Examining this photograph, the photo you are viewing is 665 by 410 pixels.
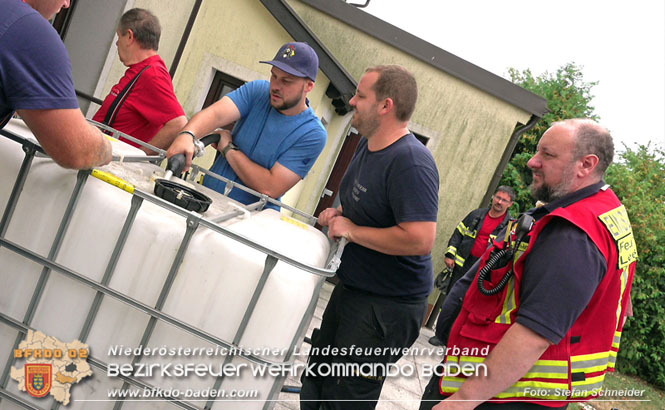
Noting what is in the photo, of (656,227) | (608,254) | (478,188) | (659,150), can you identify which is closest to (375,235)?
(608,254)

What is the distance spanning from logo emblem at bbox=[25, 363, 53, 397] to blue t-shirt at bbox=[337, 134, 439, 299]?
4.69 feet

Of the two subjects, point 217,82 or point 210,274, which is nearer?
point 210,274

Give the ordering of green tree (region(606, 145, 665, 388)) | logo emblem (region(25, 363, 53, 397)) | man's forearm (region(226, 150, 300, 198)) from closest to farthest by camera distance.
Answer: logo emblem (region(25, 363, 53, 397)) → man's forearm (region(226, 150, 300, 198)) → green tree (region(606, 145, 665, 388))

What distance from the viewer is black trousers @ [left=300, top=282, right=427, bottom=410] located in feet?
8.61

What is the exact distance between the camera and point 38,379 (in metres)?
1.62

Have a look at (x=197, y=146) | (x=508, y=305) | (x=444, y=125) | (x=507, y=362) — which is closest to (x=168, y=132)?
(x=197, y=146)

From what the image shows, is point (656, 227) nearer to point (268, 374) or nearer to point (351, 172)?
point (351, 172)

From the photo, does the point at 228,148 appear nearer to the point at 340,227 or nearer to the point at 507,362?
Answer: the point at 340,227

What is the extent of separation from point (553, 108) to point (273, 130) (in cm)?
1288

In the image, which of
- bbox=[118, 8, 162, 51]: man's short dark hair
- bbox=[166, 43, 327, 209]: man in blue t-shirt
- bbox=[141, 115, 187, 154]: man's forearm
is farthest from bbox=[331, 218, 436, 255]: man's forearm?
bbox=[118, 8, 162, 51]: man's short dark hair

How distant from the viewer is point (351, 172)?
2861 millimetres

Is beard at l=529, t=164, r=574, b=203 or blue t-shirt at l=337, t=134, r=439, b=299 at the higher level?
beard at l=529, t=164, r=574, b=203

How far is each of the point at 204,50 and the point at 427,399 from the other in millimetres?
6278

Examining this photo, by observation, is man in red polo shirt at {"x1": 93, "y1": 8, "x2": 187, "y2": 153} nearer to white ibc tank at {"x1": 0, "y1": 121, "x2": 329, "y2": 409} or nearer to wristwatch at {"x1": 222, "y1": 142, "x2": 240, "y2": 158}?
wristwatch at {"x1": 222, "y1": 142, "x2": 240, "y2": 158}
